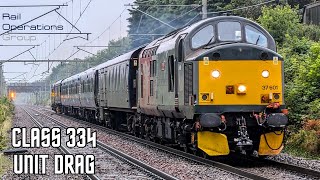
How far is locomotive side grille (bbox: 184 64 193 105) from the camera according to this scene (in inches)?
587

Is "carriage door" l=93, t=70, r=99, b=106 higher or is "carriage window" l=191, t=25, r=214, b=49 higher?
"carriage window" l=191, t=25, r=214, b=49

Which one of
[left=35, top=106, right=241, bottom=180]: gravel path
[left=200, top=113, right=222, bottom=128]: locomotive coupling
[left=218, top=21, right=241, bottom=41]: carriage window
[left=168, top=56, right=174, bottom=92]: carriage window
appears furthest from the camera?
[left=168, top=56, right=174, bottom=92]: carriage window

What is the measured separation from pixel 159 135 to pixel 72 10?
693 inches

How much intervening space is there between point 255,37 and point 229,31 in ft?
2.23

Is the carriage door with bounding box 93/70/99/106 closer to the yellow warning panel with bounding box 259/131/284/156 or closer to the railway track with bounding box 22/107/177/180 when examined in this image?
the railway track with bounding box 22/107/177/180

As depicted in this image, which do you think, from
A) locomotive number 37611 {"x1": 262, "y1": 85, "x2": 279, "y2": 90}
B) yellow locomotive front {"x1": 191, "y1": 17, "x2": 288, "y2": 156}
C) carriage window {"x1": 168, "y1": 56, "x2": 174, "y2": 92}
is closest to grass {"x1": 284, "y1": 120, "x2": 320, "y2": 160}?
yellow locomotive front {"x1": 191, "y1": 17, "x2": 288, "y2": 156}

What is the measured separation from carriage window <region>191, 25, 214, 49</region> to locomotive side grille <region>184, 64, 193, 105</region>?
73cm

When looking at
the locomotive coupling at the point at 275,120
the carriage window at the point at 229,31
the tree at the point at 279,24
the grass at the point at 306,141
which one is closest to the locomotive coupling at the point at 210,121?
the locomotive coupling at the point at 275,120

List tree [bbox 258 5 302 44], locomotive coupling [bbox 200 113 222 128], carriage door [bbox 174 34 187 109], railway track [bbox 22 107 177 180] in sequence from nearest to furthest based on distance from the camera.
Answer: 1. railway track [bbox 22 107 177 180]
2. locomotive coupling [bbox 200 113 222 128]
3. carriage door [bbox 174 34 187 109]
4. tree [bbox 258 5 302 44]

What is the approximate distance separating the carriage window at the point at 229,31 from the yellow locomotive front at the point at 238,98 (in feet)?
1.17

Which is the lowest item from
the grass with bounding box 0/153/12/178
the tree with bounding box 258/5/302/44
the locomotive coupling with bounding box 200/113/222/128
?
the grass with bounding box 0/153/12/178

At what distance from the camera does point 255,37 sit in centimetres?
1569

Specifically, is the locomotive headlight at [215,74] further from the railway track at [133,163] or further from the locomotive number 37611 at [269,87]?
the railway track at [133,163]

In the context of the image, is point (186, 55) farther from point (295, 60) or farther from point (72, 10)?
point (72, 10)
